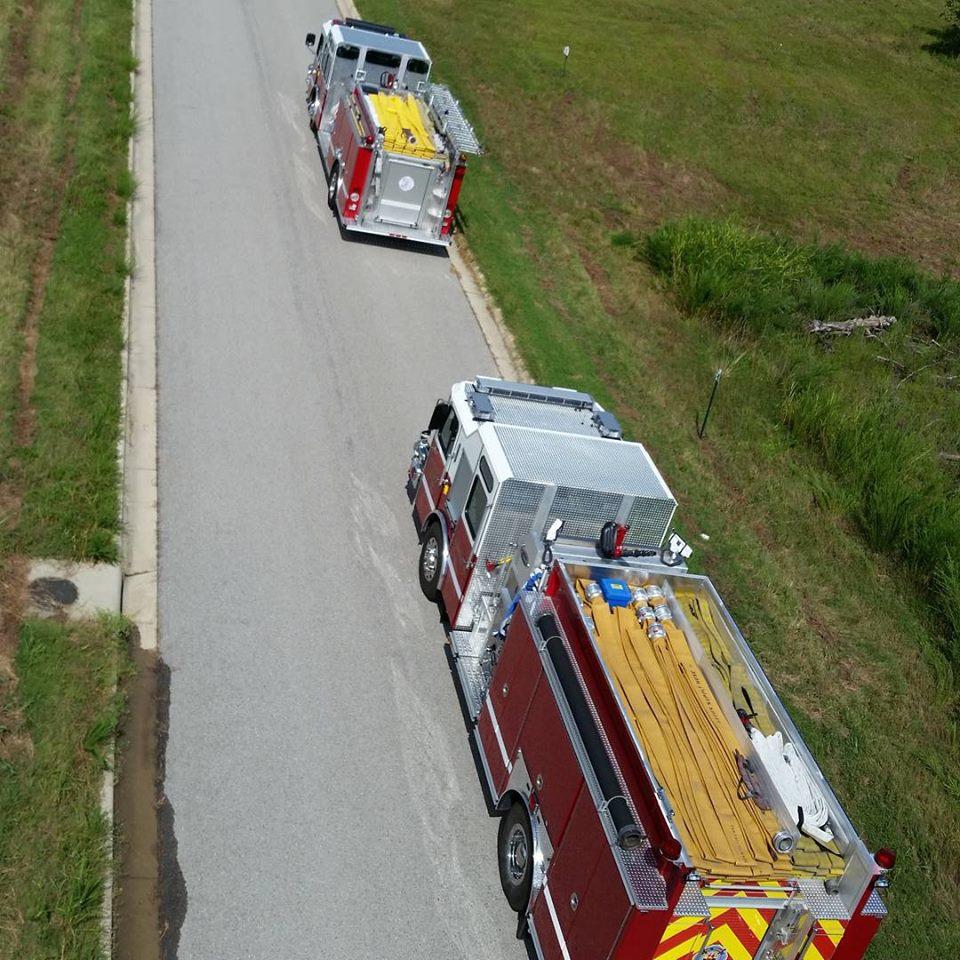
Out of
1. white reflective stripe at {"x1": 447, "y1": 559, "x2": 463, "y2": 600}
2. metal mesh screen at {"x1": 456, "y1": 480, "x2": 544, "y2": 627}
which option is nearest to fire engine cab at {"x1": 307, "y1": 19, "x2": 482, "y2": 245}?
white reflective stripe at {"x1": 447, "y1": 559, "x2": 463, "y2": 600}

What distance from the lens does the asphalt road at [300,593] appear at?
937cm

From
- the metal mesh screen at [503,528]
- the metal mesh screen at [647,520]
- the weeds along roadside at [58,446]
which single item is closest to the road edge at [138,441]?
the weeds along roadside at [58,446]

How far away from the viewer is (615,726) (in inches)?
339

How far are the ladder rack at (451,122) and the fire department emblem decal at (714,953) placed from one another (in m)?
14.8

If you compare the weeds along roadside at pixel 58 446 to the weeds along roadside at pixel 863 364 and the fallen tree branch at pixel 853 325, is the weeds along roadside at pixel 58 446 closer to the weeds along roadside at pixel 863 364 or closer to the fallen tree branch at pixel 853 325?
the weeds along roadside at pixel 863 364

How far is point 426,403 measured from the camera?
53.6 feet

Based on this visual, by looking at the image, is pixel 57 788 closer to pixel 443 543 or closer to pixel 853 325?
pixel 443 543

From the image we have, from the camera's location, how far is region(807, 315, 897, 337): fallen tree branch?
2002 cm

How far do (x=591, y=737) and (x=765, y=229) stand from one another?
19384 millimetres

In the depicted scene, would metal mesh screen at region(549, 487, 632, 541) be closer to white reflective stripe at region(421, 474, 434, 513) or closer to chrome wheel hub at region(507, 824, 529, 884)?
white reflective stripe at region(421, 474, 434, 513)

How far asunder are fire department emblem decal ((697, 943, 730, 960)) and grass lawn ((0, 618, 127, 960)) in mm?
4299

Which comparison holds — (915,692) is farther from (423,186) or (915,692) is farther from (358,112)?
(358,112)

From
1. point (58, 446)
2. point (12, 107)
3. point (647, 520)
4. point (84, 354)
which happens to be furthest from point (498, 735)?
point (12, 107)

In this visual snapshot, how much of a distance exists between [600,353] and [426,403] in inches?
142
